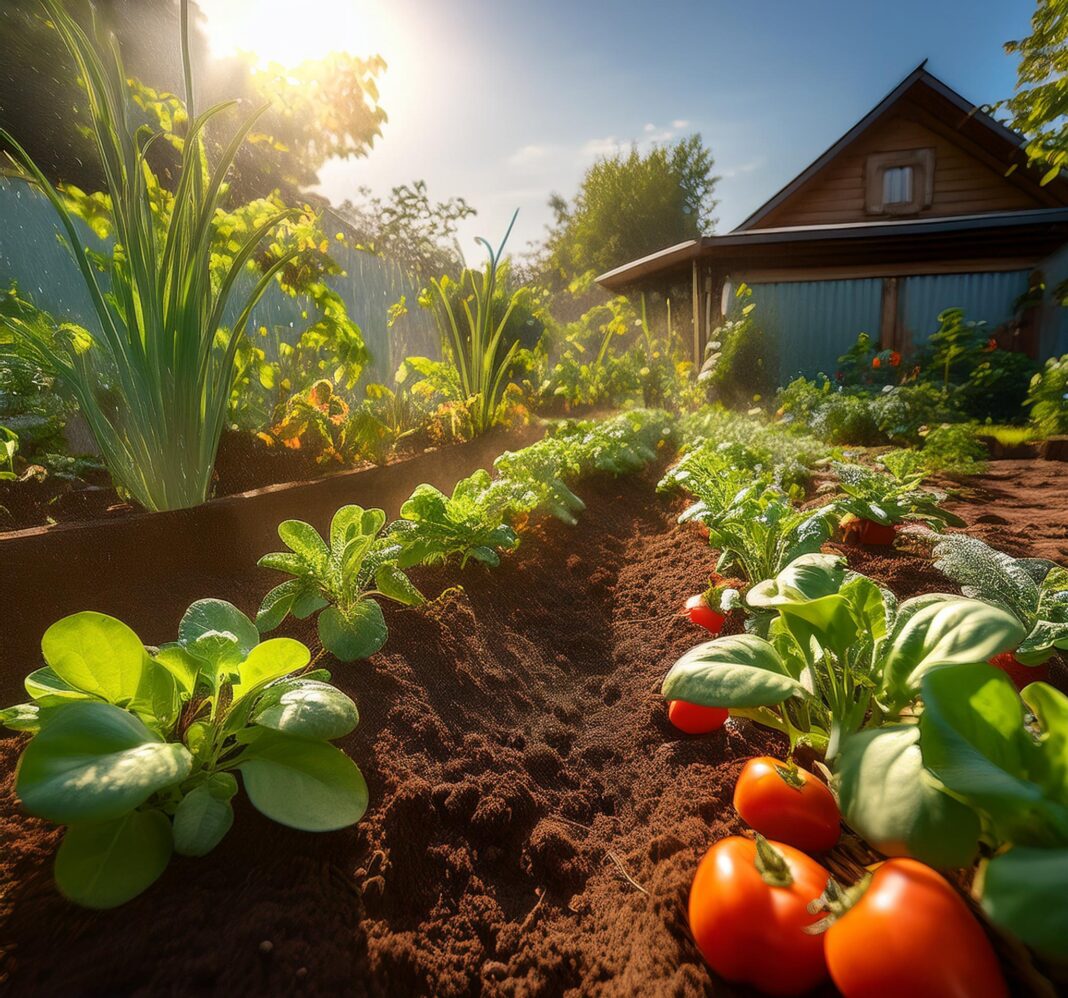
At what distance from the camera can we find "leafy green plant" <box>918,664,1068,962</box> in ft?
1.46

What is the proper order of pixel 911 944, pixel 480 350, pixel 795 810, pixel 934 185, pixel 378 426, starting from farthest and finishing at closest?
pixel 934 185 → pixel 480 350 → pixel 378 426 → pixel 795 810 → pixel 911 944

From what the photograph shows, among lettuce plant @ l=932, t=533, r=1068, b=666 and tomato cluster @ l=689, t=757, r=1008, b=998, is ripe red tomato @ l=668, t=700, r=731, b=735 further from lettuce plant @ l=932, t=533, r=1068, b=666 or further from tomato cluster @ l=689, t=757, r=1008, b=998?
lettuce plant @ l=932, t=533, r=1068, b=666

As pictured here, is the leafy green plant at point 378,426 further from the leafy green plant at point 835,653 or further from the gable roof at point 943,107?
the gable roof at point 943,107

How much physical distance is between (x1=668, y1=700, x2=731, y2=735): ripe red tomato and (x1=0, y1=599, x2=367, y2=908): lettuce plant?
664 mm

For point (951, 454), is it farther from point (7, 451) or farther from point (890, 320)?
point (890, 320)

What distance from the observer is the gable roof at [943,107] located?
771 cm

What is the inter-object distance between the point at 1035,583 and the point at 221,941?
154 centimetres

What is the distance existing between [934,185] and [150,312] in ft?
36.0

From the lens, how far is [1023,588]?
3.59 ft

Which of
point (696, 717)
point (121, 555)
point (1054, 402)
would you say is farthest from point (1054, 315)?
point (121, 555)

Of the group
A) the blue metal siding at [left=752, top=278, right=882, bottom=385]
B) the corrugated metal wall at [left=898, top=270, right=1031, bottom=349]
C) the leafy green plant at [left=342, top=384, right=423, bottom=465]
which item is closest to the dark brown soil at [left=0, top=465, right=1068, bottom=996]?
the leafy green plant at [left=342, top=384, right=423, bottom=465]

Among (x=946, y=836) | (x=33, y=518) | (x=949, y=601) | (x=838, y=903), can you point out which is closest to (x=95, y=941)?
(x=838, y=903)

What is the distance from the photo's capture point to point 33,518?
5.34ft

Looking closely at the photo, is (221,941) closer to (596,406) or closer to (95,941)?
(95,941)
